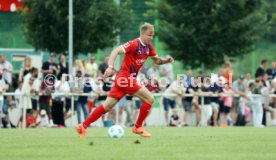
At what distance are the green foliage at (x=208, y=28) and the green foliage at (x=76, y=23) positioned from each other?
192cm

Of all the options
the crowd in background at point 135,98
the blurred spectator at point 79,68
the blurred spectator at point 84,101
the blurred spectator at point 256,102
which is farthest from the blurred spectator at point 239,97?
the blurred spectator at point 79,68

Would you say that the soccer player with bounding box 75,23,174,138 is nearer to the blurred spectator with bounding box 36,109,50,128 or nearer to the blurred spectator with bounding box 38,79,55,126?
the blurred spectator with bounding box 36,109,50,128

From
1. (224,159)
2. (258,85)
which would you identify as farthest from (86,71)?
(224,159)

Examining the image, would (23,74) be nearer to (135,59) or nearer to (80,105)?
(80,105)

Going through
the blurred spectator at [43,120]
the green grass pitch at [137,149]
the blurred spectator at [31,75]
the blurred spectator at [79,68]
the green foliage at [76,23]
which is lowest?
the green grass pitch at [137,149]

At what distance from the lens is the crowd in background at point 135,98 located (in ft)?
86.9

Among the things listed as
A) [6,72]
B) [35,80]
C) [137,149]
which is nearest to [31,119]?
[35,80]

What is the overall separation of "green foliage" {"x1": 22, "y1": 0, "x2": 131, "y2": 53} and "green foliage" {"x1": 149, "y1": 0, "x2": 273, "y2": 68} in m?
1.92

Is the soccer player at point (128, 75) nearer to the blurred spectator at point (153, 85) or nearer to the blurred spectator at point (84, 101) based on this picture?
the blurred spectator at point (84, 101)

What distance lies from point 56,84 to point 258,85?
730cm

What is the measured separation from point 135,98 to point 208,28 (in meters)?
4.90

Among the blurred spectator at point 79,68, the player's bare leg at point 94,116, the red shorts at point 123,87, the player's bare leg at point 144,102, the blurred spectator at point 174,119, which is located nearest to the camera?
the player's bare leg at point 94,116

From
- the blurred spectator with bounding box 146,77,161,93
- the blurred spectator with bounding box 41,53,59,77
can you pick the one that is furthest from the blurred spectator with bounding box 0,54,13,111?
the blurred spectator with bounding box 146,77,161,93

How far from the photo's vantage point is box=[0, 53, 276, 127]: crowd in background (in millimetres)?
26484
